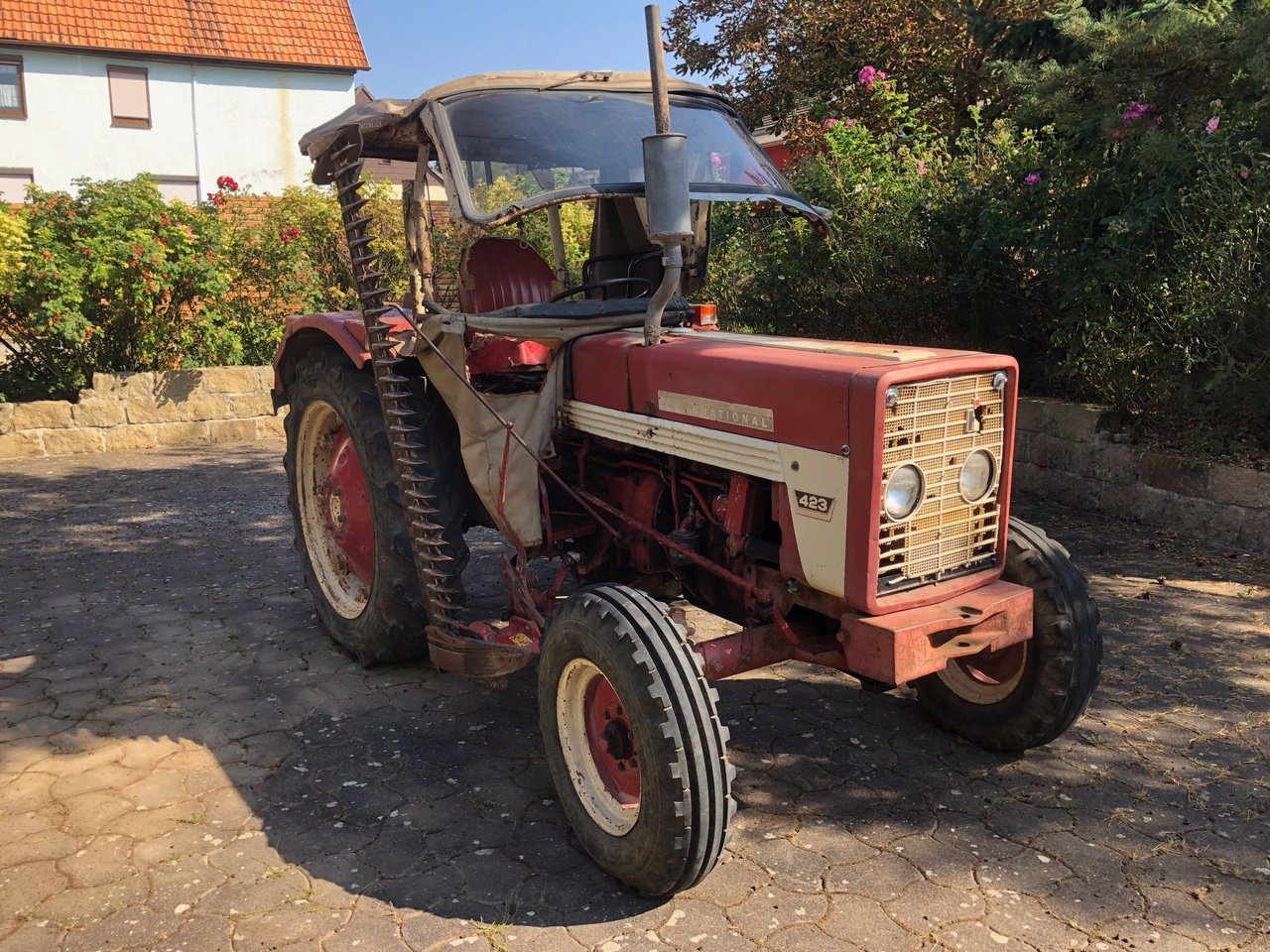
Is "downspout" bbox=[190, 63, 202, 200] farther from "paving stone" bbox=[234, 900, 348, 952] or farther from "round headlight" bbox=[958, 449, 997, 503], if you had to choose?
"round headlight" bbox=[958, 449, 997, 503]

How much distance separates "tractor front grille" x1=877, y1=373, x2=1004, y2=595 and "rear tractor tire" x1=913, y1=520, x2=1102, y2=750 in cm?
32

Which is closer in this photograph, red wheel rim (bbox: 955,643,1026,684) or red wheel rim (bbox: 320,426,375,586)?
red wheel rim (bbox: 955,643,1026,684)

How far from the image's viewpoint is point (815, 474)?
8.75ft

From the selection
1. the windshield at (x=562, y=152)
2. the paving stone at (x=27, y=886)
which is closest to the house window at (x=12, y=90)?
the windshield at (x=562, y=152)

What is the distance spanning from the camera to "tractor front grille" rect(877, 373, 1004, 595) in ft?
8.66

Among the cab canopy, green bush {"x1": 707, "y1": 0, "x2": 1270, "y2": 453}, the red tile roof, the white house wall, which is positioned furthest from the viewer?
the white house wall

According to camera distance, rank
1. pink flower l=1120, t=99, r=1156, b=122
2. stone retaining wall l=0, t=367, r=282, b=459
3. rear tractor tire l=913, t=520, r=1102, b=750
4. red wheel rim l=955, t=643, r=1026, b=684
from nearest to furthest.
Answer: rear tractor tire l=913, t=520, r=1102, b=750, red wheel rim l=955, t=643, r=1026, b=684, pink flower l=1120, t=99, r=1156, b=122, stone retaining wall l=0, t=367, r=282, b=459

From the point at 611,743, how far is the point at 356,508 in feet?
6.11

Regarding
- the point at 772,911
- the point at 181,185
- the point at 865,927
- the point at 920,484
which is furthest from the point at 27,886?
the point at 181,185

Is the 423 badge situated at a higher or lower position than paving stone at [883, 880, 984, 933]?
higher

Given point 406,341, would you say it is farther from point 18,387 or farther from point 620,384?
point 18,387

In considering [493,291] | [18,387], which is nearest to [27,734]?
[493,291]

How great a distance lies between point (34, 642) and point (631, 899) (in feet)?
10.6

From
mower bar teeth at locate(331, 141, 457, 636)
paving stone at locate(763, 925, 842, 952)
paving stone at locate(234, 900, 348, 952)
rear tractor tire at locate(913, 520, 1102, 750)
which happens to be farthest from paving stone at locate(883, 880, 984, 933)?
mower bar teeth at locate(331, 141, 457, 636)
